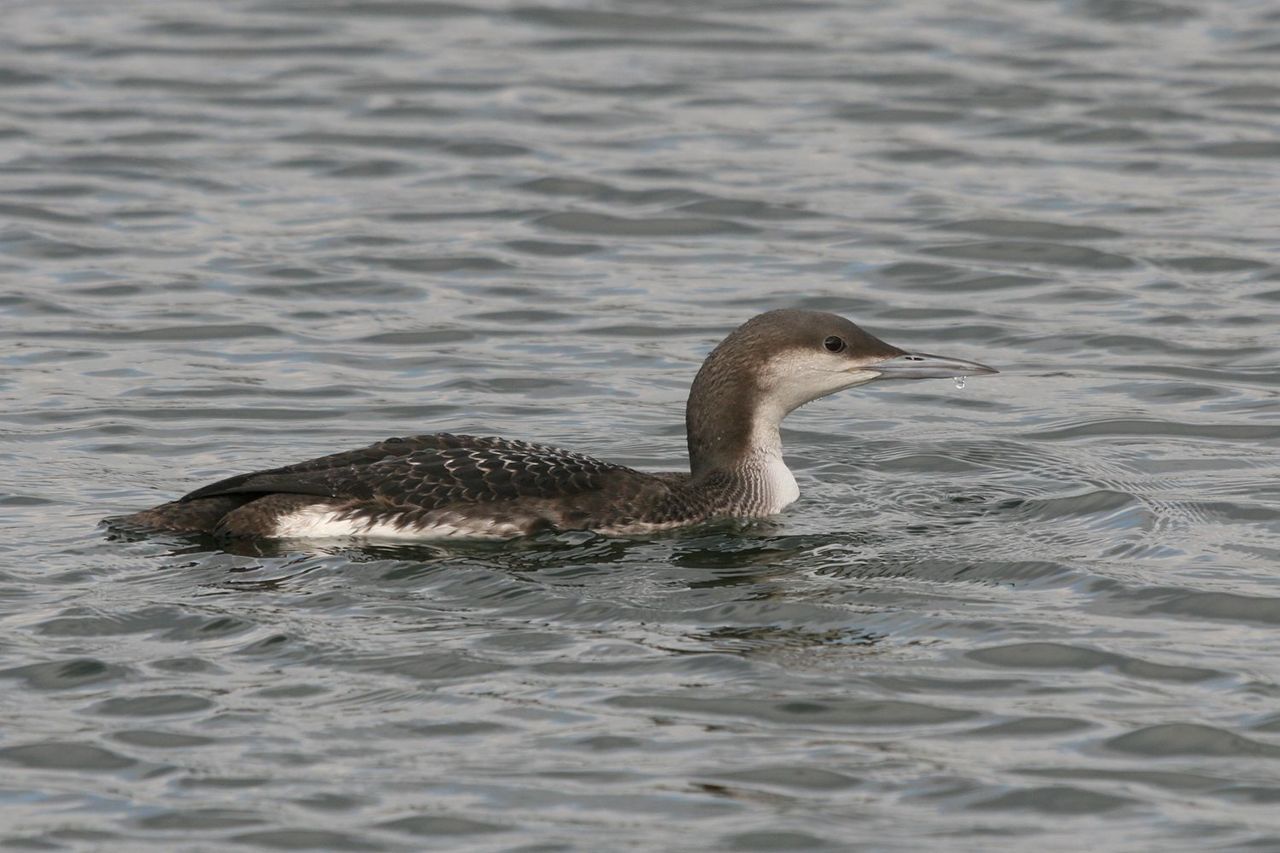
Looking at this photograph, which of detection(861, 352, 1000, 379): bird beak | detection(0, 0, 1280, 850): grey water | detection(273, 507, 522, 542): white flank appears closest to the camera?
detection(0, 0, 1280, 850): grey water

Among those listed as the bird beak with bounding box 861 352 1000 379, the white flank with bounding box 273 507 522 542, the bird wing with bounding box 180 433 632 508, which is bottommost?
the white flank with bounding box 273 507 522 542

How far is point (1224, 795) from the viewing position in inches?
262

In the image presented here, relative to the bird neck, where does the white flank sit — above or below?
below

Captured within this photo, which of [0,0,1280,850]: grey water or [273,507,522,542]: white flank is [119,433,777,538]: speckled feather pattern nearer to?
[273,507,522,542]: white flank

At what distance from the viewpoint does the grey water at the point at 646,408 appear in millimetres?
6738

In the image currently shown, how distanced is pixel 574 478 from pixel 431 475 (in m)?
→ 0.56

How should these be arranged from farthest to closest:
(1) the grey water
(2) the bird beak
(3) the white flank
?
1. (2) the bird beak
2. (3) the white flank
3. (1) the grey water

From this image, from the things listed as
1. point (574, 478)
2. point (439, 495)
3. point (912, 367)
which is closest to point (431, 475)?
point (439, 495)

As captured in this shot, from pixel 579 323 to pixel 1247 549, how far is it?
4746 mm

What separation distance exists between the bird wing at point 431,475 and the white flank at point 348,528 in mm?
82

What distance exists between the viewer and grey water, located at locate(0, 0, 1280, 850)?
6.74 metres

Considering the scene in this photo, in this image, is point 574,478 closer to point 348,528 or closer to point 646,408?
point 348,528

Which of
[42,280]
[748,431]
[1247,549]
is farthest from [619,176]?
[1247,549]

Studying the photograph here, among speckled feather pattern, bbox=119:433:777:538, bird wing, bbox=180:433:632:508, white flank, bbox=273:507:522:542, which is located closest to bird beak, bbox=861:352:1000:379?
speckled feather pattern, bbox=119:433:777:538
